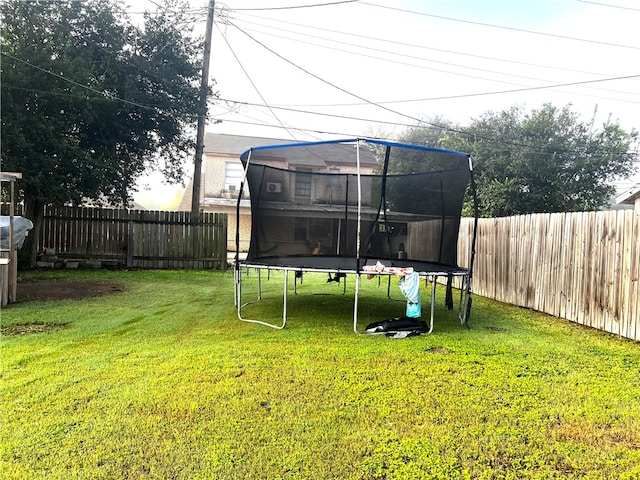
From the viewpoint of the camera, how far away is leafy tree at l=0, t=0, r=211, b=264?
761cm

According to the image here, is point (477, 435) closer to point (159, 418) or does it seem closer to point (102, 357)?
point (159, 418)

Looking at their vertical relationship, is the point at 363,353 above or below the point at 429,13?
below

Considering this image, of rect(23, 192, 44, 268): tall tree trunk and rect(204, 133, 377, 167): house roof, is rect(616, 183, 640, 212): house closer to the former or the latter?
rect(204, 133, 377, 167): house roof

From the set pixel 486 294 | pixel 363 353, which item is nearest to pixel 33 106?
pixel 363 353

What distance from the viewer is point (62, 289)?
610 cm

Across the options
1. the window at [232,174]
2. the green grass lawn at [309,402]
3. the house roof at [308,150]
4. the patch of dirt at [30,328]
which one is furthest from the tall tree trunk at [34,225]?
the window at [232,174]

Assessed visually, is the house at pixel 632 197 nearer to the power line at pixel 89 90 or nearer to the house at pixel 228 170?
the house at pixel 228 170

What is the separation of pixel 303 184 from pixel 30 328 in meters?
3.52

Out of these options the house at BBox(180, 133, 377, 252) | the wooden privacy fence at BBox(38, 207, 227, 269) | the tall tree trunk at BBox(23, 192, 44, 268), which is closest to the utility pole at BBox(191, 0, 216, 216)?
the wooden privacy fence at BBox(38, 207, 227, 269)

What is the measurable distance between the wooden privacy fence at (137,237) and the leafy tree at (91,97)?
16.1 inches

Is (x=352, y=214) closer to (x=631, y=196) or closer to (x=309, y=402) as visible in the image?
(x=309, y=402)

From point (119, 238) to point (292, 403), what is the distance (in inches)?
325

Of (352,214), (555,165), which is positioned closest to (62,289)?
(352,214)

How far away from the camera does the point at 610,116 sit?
14477 mm
